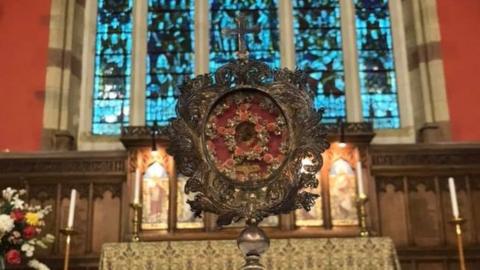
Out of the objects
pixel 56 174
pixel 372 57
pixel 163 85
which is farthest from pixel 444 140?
pixel 56 174

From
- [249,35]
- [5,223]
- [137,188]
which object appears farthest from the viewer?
[249,35]

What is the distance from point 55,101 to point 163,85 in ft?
3.73

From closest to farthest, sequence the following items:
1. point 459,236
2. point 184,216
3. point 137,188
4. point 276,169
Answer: point 276,169 → point 459,236 → point 137,188 → point 184,216

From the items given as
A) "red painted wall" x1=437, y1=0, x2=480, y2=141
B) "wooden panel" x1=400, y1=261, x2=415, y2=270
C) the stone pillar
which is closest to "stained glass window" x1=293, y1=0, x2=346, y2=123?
the stone pillar

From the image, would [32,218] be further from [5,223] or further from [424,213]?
[424,213]

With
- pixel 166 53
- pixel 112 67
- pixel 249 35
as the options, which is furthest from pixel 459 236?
pixel 112 67

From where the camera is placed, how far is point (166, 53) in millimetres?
7582

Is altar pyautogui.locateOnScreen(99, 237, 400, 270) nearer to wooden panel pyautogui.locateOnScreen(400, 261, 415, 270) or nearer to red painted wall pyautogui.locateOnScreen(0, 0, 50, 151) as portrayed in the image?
wooden panel pyautogui.locateOnScreen(400, 261, 415, 270)

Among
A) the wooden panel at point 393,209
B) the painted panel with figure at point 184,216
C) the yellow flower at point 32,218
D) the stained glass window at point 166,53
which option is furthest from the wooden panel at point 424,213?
the yellow flower at point 32,218

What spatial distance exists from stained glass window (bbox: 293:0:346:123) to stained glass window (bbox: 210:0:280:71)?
0.25m

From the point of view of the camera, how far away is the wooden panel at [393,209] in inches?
242

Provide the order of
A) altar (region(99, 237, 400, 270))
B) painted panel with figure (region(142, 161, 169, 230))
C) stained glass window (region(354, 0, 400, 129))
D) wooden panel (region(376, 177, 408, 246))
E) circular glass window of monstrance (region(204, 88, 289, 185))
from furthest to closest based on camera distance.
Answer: stained glass window (region(354, 0, 400, 129)) → wooden panel (region(376, 177, 408, 246)) → painted panel with figure (region(142, 161, 169, 230)) → altar (region(99, 237, 400, 270)) → circular glass window of monstrance (region(204, 88, 289, 185))

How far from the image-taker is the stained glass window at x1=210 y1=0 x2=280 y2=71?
297 inches

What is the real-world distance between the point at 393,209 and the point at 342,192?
52cm
